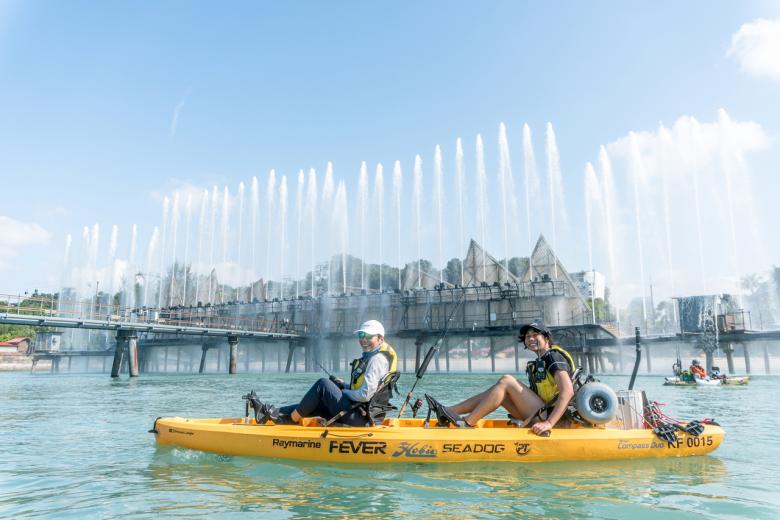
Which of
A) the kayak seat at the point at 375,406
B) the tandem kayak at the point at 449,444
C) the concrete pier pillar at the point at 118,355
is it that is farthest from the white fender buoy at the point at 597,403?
the concrete pier pillar at the point at 118,355

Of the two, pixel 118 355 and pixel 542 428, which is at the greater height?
pixel 542 428

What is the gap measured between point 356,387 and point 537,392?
2991 millimetres

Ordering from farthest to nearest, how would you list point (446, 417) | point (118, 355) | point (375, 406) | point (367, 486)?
point (118, 355), point (446, 417), point (375, 406), point (367, 486)

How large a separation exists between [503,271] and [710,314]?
33795 mm

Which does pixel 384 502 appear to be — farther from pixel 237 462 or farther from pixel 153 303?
pixel 153 303

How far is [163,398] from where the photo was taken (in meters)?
22.9

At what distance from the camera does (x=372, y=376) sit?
851cm

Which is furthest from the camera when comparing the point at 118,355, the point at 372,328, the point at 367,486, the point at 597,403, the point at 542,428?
the point at 118,355

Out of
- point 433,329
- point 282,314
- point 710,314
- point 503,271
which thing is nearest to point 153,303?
point 282,314

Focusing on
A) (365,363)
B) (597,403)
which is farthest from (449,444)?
(597,403)

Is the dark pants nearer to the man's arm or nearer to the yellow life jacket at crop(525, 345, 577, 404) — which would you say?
the man's arm

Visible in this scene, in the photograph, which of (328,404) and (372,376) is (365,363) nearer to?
(372,376)

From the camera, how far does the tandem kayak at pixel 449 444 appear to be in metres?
8.36

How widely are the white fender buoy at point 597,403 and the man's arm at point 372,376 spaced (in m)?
3.20
